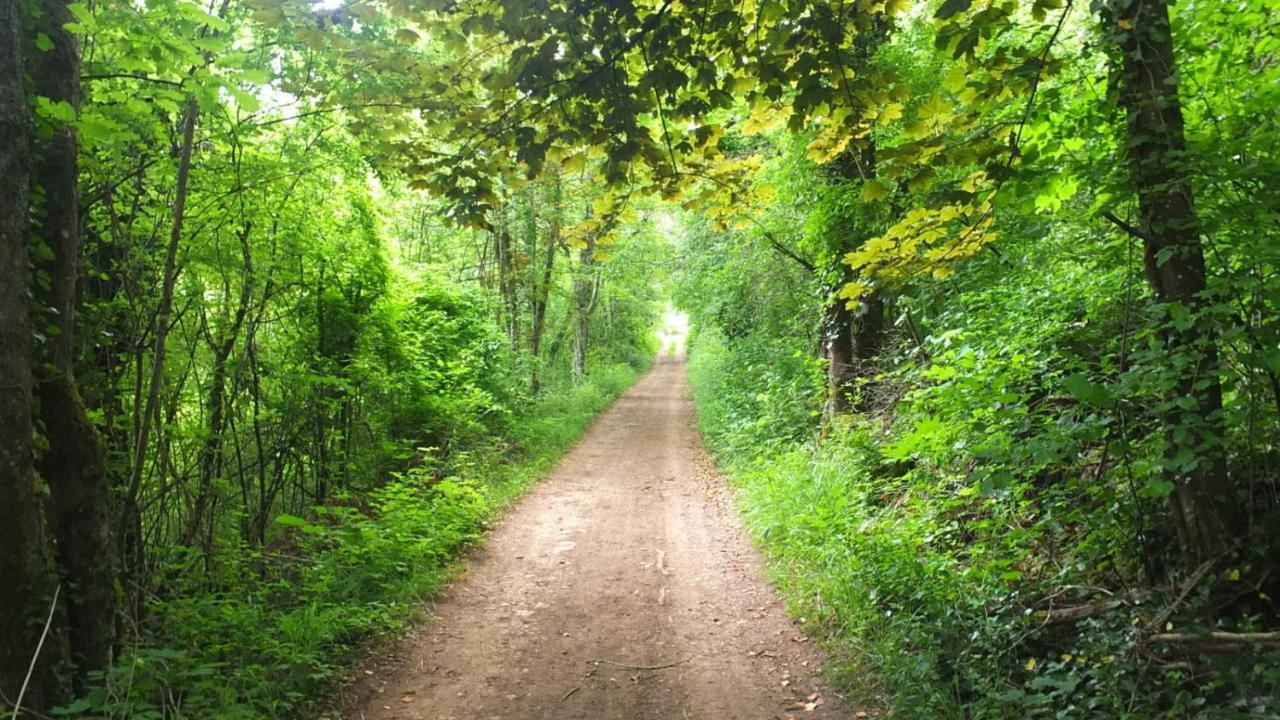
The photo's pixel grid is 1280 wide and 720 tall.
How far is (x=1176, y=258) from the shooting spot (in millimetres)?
3510

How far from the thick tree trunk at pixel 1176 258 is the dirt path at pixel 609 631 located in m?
2.51

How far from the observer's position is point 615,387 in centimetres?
2438

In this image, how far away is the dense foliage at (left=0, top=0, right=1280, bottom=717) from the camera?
337 cm

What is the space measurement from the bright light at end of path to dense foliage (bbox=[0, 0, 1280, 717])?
3846cm

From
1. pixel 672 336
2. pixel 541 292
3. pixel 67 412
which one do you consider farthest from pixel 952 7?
pixel 672 336

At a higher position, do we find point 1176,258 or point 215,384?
point 1176,258

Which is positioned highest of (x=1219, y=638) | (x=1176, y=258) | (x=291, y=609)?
(x=1176, y=258)

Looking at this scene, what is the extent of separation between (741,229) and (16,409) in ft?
14.7

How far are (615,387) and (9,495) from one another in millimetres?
21252

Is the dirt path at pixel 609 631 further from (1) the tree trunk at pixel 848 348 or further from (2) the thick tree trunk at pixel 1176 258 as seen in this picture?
(2) the thick tree trunk at pixel 1176 258

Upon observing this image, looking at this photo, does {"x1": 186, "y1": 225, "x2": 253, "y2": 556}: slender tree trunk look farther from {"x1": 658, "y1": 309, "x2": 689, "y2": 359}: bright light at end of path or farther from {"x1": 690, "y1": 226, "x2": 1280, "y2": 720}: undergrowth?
{"x1": 658, "y1": 309, "x2": 689, "y2": 359}: bright light at end of path

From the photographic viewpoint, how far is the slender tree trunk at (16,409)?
3.19 m

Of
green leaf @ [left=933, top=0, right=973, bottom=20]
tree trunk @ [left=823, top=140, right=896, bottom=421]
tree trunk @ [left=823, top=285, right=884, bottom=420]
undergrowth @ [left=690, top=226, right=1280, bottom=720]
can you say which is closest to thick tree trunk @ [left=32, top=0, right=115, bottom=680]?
green leaf @ [left=933, top=0, right=973, bottom=20]

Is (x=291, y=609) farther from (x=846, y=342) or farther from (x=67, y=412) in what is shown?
(x=846, y=342)
